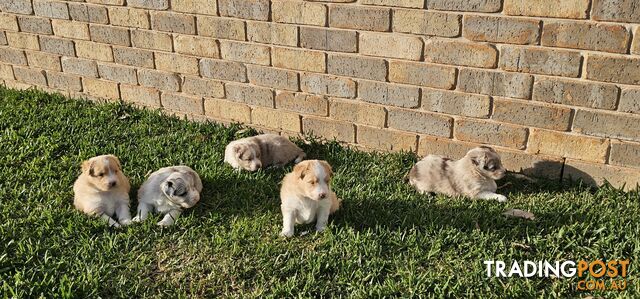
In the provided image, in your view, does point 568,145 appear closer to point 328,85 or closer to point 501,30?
point 501,30

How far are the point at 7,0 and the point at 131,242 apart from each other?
445 centimetres

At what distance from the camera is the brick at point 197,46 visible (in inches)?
237

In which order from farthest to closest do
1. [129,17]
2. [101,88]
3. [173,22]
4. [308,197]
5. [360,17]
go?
1. [101,88]
2. [129,17]
3. [173,22]
4. [360,17]
5. [308,197]

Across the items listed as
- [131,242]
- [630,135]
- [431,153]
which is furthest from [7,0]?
[630,135]

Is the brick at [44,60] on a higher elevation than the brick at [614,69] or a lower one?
lower

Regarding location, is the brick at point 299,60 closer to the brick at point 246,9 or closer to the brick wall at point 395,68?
the brick wall at point 395,68

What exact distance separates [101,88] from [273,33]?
2617 millimetres

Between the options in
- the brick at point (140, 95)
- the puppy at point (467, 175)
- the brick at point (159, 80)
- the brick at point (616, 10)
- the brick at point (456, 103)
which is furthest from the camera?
the brick at point (140, 95)

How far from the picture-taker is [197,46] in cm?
611

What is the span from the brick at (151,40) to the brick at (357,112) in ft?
6.42

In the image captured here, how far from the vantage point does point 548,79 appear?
15.7 ft

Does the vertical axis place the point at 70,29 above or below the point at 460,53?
below

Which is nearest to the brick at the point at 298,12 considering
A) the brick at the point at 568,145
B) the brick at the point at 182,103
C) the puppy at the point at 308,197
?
the brick at the point at 182,103

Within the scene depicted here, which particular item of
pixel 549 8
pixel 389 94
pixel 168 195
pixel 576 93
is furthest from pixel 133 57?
pixel 576 93
